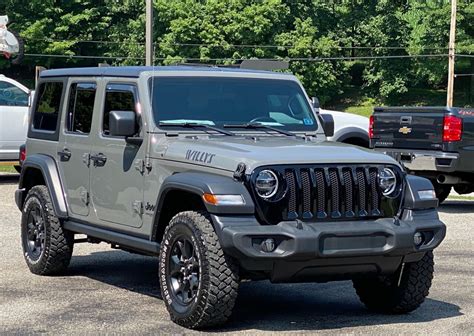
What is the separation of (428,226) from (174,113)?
2234mm

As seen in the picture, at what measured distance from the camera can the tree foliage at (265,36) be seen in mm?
73875

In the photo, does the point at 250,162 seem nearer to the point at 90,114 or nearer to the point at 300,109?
the point at 300,109

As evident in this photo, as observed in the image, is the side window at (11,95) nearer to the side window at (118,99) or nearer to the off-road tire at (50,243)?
the off-road tire at (50,243)

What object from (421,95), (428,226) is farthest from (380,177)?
(421,95)

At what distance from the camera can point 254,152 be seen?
7305 millimetres

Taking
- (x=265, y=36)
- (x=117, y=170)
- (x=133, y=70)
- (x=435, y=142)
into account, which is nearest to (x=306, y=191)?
(x=117, y=170)

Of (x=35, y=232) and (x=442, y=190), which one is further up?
A: (x=35, y=232)

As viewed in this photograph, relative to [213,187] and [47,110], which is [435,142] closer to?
[47,110]

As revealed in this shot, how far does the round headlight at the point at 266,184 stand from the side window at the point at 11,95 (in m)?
13.3

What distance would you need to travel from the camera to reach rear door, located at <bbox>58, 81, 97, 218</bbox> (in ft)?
29.5

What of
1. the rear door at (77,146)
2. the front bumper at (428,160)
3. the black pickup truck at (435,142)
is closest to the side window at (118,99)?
the rear door at (77,146)

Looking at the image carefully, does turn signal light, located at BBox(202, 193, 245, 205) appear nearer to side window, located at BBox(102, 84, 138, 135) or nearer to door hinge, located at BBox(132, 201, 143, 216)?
door hinge, located at BBox(132, 201, 143, 216)

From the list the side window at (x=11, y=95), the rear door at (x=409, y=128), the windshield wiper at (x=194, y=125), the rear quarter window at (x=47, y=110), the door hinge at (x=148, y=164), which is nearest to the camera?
the door hinge at (x=148, y=164)

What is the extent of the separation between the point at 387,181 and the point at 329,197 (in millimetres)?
504
